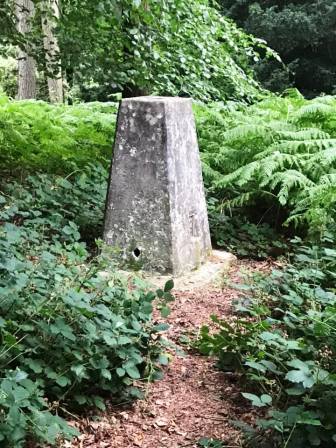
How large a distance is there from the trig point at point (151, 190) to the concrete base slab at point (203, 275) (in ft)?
0.22

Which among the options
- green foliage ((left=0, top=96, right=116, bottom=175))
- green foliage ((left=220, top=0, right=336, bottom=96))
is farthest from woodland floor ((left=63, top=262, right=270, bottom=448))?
green foliage ((left=220, top=0, right=336, bottom=96))

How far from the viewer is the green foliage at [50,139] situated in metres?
6.30

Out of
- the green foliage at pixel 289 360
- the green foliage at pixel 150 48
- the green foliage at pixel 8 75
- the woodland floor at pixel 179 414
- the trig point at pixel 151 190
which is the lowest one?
the woodland floor at pixel 179 414

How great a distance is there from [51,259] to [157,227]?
5.30 ft

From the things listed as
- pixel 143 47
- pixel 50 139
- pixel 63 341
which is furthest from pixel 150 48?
pixel 63 341

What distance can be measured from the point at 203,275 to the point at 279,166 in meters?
1.52

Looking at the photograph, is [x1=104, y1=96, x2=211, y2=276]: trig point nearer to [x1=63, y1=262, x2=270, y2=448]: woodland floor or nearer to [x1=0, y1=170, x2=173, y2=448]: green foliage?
[x1=63, y1=262, x2=270, y2=448]: woodland floor

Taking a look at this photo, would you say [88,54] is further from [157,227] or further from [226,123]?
[157,227]

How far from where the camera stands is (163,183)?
4.48 m

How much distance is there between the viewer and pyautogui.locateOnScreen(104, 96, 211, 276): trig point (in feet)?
14.7

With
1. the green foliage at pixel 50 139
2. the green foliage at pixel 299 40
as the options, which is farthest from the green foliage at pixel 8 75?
the green foliage at pixel 50 139

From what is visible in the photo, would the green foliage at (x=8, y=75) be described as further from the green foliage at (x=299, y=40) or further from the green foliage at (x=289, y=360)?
the green foliage at (x=289, y=360)

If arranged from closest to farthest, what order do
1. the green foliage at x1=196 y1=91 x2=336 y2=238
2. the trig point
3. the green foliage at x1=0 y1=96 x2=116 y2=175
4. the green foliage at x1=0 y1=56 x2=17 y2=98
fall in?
1. the trig point
2. the green foliage at x1=196 y1=91 x2=336 y2=238
3. the green foliage at x1=0 y1=96 x2=116 y2=175
4. the green foliage at x1=0 y1=56 x2=17 y2=98

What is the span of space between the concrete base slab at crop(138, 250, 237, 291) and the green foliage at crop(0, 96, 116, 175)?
75.5 inches
